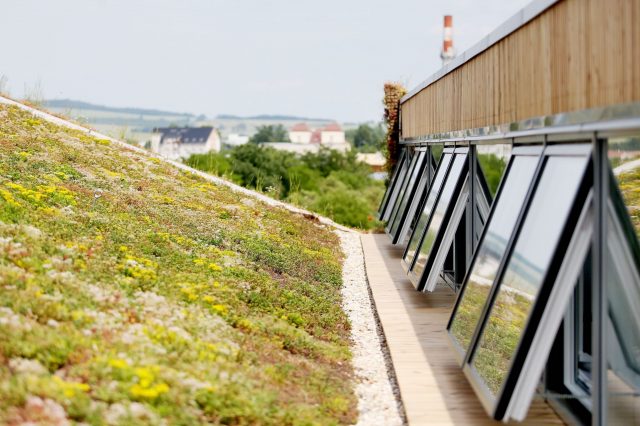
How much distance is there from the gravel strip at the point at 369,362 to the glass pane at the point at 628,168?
238 centimetres

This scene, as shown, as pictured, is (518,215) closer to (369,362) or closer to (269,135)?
(369,362)

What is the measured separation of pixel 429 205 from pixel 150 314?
5.23m

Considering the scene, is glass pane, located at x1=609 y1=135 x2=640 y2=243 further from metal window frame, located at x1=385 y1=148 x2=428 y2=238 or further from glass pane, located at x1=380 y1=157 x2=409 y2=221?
glass pane, located at x1=380 y1=157 x2=409 y2=221

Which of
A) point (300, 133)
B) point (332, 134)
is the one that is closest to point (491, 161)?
point (332, 134)

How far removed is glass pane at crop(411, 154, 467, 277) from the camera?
9.27 meters

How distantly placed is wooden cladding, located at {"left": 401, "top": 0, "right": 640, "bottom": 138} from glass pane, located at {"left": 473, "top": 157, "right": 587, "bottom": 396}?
489mm

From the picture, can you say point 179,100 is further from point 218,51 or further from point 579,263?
point 579,263

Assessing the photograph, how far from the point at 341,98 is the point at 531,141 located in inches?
5141

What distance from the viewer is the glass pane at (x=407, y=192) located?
14488mm

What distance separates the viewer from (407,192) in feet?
50.1

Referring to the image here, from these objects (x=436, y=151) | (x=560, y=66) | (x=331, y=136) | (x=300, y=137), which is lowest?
(x=436, y=151)

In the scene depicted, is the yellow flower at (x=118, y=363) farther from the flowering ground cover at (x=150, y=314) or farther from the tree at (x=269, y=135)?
the tree at (x=269, y=135)

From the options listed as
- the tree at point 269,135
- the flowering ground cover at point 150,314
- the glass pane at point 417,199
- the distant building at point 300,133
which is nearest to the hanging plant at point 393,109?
the glass pane at point 417,199

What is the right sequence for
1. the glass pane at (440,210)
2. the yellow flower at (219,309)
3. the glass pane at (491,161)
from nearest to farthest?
the yellow flower at (219,309)
the glass pane at (491,161)
the glass pane at (440,210)
